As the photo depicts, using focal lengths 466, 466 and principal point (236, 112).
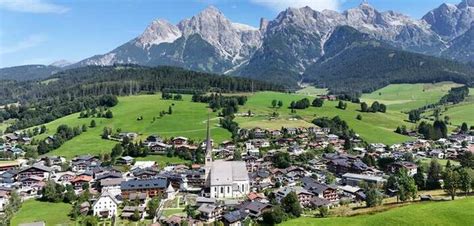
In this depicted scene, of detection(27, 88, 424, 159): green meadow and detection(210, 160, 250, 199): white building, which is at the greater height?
detection(27, 88, 424, 159): green meadow

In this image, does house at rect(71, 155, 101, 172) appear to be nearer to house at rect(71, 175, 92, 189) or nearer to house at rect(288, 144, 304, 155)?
house at rect(71, 175, 92, 189)

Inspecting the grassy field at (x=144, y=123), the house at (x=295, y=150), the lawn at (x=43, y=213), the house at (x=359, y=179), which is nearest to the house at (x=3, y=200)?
the lawn at (x=43, y=213)

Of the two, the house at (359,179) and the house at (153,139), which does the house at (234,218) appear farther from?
the house at (153,139)

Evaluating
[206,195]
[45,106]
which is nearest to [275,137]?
[206,195]

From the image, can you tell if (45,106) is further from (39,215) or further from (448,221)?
(448,221)

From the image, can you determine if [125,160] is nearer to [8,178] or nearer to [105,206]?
[8,178]

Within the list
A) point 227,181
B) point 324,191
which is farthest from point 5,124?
point 324,191

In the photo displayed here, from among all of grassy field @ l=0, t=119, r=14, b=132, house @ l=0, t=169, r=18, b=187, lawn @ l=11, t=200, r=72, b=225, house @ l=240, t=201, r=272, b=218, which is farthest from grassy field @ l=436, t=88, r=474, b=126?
grassy field @ l=0, t=119, r=14, b=132
